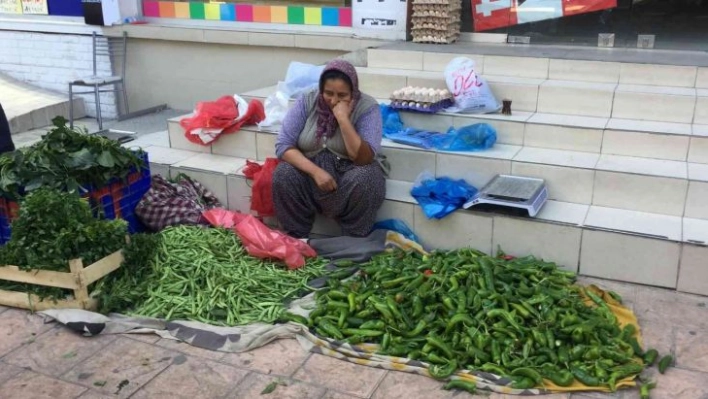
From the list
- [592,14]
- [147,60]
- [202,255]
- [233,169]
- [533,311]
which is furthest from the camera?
[147,60]

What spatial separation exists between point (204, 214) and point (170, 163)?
0.91m

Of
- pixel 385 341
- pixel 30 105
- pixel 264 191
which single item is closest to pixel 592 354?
pixel 385 341

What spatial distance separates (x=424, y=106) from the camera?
5.25 meters

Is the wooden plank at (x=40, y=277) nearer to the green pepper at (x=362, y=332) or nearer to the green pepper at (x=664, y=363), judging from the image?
the green pepper at (x=362, y=332)

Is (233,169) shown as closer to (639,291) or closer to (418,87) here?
(418,87)

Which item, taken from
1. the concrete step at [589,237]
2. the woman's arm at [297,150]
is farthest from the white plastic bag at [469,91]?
the woman's arm at [297,150]

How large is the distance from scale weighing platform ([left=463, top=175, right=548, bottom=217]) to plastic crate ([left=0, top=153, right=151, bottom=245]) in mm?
2292

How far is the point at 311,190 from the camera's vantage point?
178 inches

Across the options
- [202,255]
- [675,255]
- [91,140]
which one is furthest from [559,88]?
[91,140]

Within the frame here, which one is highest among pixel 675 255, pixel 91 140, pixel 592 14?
pixel 592 14

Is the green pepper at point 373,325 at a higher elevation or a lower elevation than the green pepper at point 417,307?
lower

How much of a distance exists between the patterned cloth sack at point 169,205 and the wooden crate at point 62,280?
76cm

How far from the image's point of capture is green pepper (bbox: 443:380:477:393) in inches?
119

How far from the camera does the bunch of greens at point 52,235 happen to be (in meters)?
3.66
